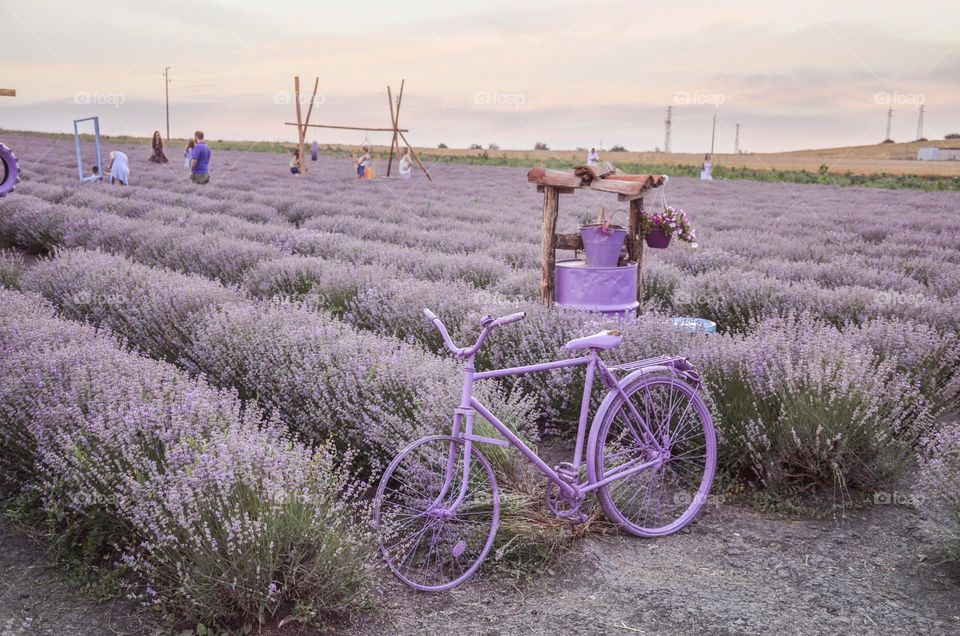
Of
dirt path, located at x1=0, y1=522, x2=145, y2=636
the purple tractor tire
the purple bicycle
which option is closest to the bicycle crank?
the purple bicycle

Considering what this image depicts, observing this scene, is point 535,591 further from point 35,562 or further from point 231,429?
point 35,562

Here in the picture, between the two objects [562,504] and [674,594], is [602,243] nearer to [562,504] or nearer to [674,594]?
[562,504]

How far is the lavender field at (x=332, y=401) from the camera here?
2.75m

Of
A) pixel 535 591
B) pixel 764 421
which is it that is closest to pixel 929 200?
pixel 764 421

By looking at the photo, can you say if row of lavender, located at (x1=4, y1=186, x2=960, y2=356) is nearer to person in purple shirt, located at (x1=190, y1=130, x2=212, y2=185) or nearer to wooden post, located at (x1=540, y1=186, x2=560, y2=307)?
wooden post, located at (x1=540, y1=186, x2=560, y2=307)

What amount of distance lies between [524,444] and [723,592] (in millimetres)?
949

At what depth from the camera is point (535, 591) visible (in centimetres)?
303

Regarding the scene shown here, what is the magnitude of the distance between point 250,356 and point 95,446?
1381 mm

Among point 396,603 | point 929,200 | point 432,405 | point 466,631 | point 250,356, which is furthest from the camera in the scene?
point 929,200

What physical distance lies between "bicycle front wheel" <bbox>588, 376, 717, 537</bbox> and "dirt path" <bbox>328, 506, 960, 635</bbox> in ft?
0.47

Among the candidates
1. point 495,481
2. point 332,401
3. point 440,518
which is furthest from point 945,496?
point 332,401

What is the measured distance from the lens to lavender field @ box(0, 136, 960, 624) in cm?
275

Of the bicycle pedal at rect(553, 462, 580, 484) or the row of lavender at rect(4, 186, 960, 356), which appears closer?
the bicycle pedal at rect(553, 462, 580, 484)

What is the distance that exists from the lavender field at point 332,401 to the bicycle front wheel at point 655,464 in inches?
6.7
